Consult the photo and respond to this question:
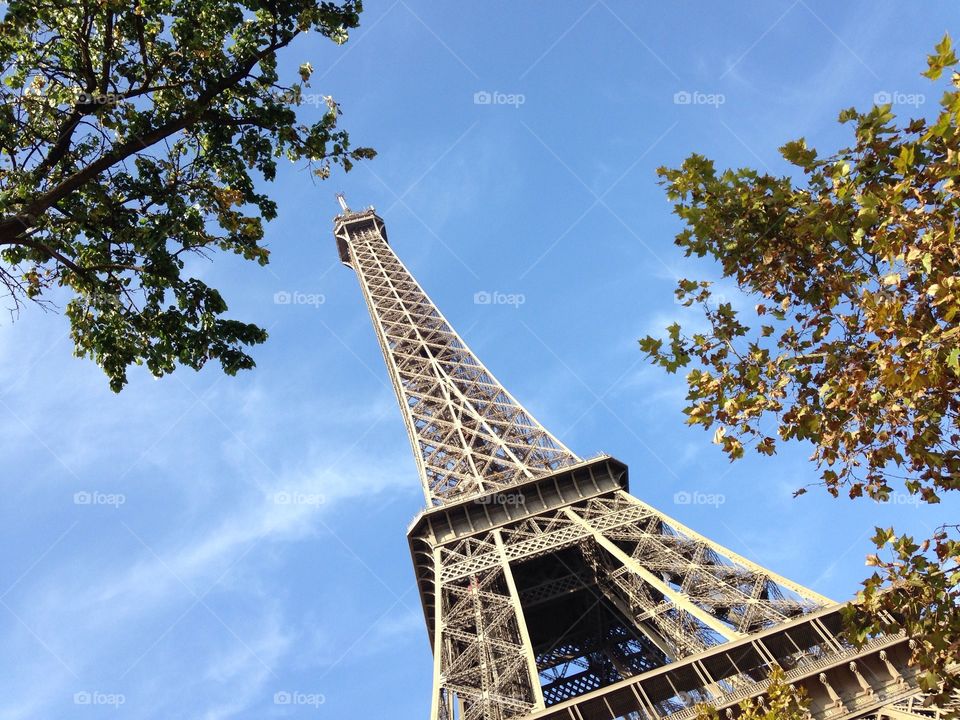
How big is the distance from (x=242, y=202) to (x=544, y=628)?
2787 centimetres

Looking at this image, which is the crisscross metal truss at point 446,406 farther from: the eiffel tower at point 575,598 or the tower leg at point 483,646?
the tower leg at point 483,646

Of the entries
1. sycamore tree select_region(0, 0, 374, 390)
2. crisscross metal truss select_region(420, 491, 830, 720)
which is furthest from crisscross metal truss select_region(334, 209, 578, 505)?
sycamore tree select_region(0, 0, 374, 390)

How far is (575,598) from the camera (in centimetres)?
3412

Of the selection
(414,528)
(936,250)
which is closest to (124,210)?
(936,250)

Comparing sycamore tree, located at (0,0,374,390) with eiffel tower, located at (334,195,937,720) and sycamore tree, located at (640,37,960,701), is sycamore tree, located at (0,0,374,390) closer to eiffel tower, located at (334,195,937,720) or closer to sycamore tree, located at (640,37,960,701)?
sycamore tree, located at (640,37,960,701)

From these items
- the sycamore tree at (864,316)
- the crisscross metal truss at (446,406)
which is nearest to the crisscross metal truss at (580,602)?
the crisscross metal truss at (446,406)

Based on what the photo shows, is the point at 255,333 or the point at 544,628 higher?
the point at 544,628

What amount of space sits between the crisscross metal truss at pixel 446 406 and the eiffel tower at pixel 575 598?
13 cm

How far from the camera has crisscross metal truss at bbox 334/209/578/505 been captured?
38.0m

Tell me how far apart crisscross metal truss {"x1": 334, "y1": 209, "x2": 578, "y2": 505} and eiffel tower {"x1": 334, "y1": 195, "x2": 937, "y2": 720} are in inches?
5.2

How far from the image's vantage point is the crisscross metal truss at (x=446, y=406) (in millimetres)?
38031

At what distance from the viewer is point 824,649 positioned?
836 inches

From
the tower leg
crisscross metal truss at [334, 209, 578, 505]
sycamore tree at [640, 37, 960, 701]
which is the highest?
crisscross metal truss at [334, 209, 578, 505]

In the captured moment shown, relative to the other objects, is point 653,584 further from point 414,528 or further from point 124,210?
point 124,210
